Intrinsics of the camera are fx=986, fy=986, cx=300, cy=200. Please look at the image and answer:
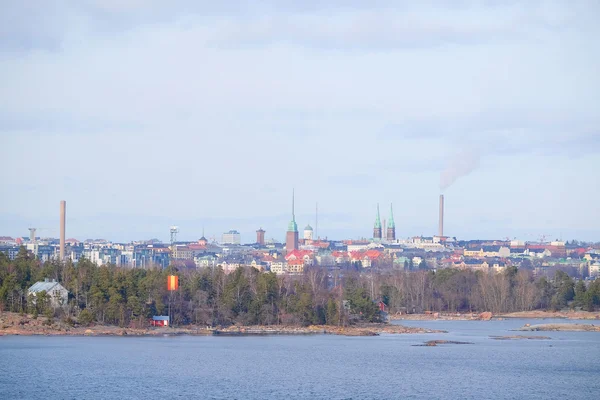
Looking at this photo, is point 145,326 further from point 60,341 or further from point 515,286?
point 515,286

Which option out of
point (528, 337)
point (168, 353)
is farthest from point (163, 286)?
point (528, 337)

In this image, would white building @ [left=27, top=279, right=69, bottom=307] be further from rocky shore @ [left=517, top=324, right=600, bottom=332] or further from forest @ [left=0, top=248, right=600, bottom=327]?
rocky shore @ [left=517, top=324, right=600, bottom=332]

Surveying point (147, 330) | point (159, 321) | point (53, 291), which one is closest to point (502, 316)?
point (159, 321)

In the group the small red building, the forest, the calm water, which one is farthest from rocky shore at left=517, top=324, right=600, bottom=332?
the small red building

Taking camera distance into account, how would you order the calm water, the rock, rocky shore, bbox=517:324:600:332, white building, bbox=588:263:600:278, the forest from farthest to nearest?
white building, bbox=588:263:600:278 → the rock → rocky shore, bbox=517:324:600:332 → the forest → the calm water

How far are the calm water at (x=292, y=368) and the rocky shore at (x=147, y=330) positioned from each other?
184 cm

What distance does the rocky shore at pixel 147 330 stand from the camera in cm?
5391

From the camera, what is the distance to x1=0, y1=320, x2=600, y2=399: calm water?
35500 millimetres

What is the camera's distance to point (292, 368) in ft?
139

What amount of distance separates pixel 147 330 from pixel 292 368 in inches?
645

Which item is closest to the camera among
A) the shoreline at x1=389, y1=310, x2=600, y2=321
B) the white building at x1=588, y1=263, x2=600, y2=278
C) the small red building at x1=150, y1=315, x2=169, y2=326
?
the small red building at x1=150, y1=315, x2=169, y2=326

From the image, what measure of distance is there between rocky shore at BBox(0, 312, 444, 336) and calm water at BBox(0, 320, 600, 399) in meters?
1.84

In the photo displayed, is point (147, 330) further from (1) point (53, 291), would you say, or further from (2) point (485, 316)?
(2) point (485, 316)

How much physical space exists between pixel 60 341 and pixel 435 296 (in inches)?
1735
